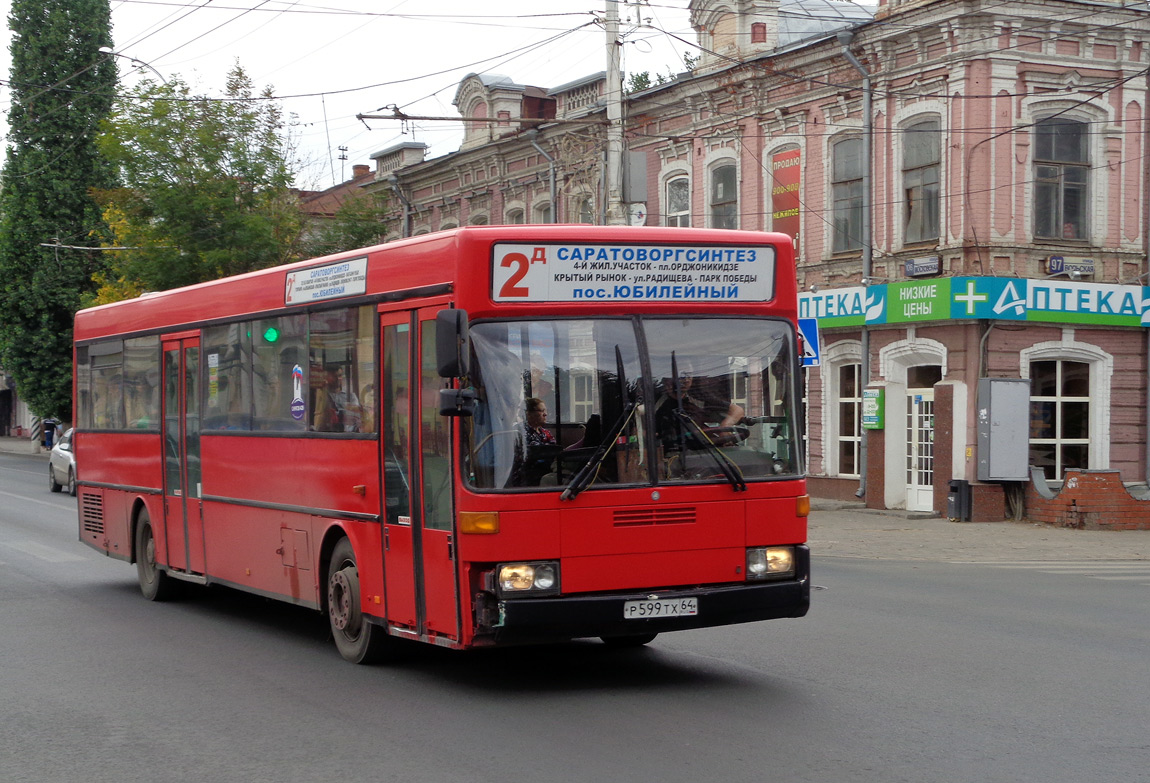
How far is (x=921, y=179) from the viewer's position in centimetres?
2475

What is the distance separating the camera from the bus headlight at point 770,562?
8562 mm

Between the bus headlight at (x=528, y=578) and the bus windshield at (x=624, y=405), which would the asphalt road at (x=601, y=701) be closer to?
the bus headlight at (x=528, y=578)

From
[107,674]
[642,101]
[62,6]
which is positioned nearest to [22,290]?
[62,6]

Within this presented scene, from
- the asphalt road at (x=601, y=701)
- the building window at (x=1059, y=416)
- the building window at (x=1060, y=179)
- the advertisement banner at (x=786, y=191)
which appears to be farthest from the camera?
the advertisement banner at (x=786, y=191)

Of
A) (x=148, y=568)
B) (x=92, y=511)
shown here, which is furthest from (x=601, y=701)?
(x=92, y=511)

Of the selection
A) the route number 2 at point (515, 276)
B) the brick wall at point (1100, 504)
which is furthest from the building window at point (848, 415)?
the route number 2 at point (515, 276)

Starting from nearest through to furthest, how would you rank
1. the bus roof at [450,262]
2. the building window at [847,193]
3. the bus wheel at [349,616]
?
the bus roof at [450,262] → the bus wheel at [349,616] → the building window at [847,193]

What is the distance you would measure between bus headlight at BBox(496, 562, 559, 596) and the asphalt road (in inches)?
26.5

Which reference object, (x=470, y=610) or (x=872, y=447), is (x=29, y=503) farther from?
(x=470, y=610)

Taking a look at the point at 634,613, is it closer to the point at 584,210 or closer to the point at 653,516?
the point at 653,516

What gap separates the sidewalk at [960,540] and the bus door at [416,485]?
410 inches

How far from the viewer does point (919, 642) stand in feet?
33.9

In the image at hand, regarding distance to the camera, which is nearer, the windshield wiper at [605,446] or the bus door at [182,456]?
the windshield wiper at [605,446]

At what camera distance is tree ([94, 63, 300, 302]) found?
3073 cm
